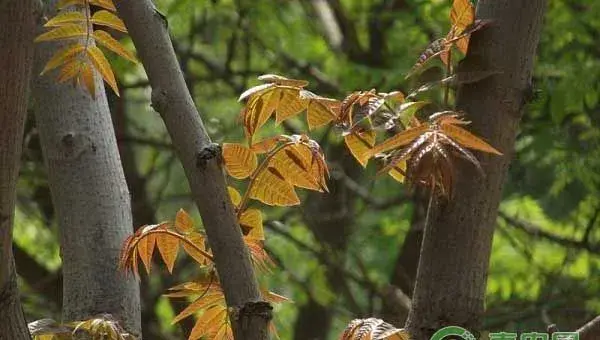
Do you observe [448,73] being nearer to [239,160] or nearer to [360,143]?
[360,143]

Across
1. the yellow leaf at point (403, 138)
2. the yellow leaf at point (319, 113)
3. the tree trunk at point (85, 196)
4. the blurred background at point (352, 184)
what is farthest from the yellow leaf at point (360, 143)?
the blurred background at point (352, 184)

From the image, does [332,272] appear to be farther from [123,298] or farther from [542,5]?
[542,5]

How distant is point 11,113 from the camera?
1008 millimetres

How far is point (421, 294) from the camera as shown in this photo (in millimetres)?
1191

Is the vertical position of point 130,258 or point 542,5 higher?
point 542,5

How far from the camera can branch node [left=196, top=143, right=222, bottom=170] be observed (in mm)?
1064

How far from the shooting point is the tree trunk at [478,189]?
117 cm

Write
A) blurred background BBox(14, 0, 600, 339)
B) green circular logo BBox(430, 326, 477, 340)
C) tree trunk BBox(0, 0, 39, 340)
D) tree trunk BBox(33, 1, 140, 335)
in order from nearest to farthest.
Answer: tree trunk BBox(0, 0, 39, 340) < green circular logo BBox(430, 326, 477, 340) < tree trunk BBox(33, 1, 140, 335) < blurred background BBox(14, 0, 600, 339)

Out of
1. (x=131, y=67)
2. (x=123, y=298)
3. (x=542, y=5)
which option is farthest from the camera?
(x=131, y=67)

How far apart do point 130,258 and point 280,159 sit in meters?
0.22

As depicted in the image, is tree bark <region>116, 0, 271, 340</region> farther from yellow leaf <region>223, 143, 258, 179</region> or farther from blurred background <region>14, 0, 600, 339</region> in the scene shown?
blurred background <region>14, 0, 600, 339</region>

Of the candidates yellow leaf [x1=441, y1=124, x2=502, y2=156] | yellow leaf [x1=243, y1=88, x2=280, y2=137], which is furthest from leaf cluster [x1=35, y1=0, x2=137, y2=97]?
yellow leaf [x1=441, y1=124, x2=502, y2=156]

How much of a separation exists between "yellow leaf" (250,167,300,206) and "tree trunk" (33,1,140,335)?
284 mm

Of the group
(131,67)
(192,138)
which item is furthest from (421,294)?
(131,67)
